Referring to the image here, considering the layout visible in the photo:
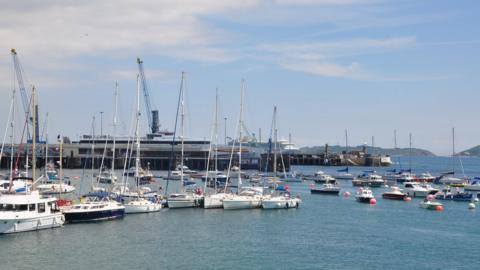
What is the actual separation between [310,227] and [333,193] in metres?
40.5

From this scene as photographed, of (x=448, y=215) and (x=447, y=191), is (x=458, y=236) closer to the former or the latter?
(x=448, y=215)

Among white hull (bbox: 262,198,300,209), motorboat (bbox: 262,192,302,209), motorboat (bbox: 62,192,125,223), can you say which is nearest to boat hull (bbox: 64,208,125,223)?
motorboat (bbox: 62,192,125,223)

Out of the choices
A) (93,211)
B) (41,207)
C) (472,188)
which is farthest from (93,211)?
(472,188)

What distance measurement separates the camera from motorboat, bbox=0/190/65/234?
50.6 meters

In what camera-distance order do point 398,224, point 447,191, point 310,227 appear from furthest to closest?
point 447,191 < point 398,224 < point 310,227

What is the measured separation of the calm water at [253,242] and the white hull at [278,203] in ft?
6.12

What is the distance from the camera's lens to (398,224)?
2527 inches

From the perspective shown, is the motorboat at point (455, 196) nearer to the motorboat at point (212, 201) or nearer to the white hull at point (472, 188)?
the white hull at point (472, 188)

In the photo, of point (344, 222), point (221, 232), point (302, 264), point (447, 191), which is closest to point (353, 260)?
point (302, 264)

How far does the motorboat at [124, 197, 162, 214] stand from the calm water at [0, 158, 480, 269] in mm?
1005

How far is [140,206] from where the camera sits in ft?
218

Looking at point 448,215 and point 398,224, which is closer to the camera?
point 398,224

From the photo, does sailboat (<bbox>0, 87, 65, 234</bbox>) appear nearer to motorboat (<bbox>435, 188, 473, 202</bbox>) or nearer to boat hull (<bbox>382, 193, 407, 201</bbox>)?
boat hull (<bbox>382, 193, 407, 201</bbox>)

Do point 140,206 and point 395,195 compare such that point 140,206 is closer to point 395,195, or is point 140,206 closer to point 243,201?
point 243,201
